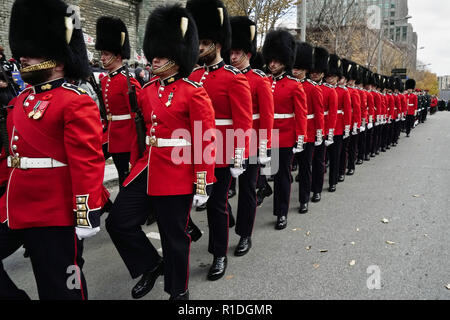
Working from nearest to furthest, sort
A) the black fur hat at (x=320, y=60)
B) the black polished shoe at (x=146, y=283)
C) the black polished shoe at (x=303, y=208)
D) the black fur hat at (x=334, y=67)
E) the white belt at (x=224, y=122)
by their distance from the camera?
the black polished shoe at (x=146, y=283), the white belt at (x=224, y=122), the black polished shoe at (x=303, y=208), the black fur hat at (x=320, y=60), the black fur hat at (x=334, y=67)

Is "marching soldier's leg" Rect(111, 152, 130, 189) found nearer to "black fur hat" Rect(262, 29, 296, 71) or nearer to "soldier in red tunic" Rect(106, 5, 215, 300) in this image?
"soldier in red tunic" Rect(106, 5, 215, 300)

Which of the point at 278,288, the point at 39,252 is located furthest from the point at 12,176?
the point at 278,288

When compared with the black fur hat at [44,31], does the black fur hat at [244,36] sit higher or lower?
higher

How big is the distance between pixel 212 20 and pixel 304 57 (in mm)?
2610

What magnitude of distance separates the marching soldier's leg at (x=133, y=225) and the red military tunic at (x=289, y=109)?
230 cm

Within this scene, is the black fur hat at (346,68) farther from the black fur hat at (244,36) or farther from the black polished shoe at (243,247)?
the black polished shoe at (243,247)

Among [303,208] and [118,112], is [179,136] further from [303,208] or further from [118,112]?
[303,208]

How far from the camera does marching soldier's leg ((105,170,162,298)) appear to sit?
2.76 meters

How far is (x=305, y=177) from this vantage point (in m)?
5.41

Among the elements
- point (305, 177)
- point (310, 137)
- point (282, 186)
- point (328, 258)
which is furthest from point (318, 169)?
point (328, 258)

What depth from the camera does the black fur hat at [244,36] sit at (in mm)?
4222

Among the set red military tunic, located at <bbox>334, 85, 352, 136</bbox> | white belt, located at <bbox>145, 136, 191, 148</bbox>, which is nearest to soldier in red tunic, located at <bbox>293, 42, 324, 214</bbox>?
red military tunic, located at <bbox>334, 85, 352, 136</bbox>

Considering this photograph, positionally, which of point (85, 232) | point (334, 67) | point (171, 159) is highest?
point (334, 67)

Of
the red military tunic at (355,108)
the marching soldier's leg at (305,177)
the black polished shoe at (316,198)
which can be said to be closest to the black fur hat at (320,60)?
the red military tunic at (355,108)
